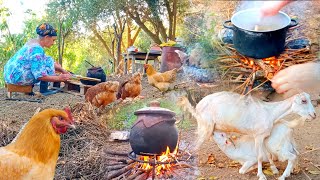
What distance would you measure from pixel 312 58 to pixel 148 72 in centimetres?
107

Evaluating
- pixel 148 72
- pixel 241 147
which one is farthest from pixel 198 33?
pixel 241 147

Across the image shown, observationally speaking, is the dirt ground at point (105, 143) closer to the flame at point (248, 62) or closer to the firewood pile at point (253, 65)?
the firewood pile at point (253, 65)

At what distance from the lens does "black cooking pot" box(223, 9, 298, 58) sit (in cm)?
129

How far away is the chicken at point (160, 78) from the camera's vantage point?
2.36 metres

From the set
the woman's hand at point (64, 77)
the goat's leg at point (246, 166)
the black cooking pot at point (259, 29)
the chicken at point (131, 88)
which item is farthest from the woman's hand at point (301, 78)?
the chicken at point (131, 88)

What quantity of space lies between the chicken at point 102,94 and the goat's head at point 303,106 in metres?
1.02

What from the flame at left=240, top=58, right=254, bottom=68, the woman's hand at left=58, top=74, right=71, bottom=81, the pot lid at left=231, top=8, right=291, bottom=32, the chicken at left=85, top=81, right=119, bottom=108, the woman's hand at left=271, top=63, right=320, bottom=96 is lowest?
the chicken at left=85, top=81, right=119, bottom=108

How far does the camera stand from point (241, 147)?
1.68m

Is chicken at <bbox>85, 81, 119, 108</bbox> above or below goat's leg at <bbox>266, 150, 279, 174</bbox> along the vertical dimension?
above

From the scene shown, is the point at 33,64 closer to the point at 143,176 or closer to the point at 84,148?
the point at 84,148

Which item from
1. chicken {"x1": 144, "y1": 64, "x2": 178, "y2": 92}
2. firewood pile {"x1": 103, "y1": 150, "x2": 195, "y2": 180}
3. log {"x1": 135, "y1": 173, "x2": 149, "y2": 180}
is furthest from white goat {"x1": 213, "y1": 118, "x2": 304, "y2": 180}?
chicken {"x1": 144, "y1": 64, "x2": 178, "y2": 92}

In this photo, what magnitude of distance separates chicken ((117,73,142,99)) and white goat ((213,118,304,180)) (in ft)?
2.45

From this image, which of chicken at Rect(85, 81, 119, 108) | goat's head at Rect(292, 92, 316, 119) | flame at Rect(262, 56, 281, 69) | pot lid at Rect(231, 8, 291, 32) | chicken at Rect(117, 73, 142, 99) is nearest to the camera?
pot lid at Rect(231, 8, 291, 32)

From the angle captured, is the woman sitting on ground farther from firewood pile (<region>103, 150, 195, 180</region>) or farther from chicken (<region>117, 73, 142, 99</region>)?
firewood pile (<region>103, 150, 195, 180</region>)
